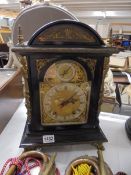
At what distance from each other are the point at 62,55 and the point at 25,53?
10 centimetres

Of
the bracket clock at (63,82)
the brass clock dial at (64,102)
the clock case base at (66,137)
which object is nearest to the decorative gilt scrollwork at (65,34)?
the bracket clock at (63,82)

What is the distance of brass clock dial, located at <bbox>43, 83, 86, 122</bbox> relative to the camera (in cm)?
58

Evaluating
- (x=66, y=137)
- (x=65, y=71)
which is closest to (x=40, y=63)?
(x=65, y=71)

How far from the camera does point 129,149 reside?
0.64 m

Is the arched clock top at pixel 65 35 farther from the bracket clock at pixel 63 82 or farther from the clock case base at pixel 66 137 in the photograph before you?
the clock case base at pixel 66 137

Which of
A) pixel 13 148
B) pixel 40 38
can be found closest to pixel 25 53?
pixel 40 38

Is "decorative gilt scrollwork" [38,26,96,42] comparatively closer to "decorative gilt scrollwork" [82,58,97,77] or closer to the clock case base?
"decorative gilt scrollwork" [82,58,97,77]

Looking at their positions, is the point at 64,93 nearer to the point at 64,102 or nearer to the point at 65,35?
the point at 64,102

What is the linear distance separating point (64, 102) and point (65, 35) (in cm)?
20

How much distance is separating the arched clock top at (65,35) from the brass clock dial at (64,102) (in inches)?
5.0

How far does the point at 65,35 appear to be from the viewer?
52 cm

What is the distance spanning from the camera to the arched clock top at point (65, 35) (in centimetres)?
51

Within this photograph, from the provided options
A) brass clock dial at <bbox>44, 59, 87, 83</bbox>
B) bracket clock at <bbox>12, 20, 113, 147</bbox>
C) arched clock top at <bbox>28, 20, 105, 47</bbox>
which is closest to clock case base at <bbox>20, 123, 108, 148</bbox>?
bracket clock at <bbox>12, 20, 113, 147</bbox>

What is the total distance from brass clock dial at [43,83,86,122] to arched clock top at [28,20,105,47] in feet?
0.42
